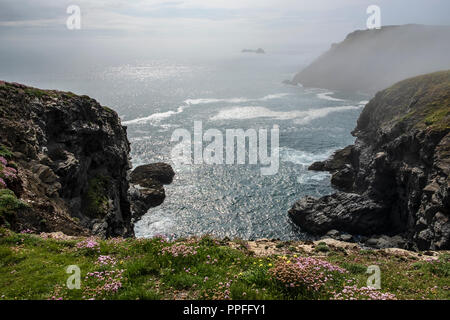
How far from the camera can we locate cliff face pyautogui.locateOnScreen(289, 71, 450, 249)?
132 ft

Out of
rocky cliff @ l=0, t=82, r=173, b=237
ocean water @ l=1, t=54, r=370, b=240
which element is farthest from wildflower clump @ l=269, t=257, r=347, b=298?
ocean water @ l=1, t=54, r=370, b=240

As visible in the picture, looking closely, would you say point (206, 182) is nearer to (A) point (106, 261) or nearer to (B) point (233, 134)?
(B) point (233, 134)

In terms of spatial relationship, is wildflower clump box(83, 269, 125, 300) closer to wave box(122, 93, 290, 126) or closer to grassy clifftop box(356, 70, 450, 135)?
grassy clifftop box(356, 70, 450, 135)

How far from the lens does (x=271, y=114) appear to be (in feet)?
465

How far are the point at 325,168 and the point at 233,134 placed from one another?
1585 inches

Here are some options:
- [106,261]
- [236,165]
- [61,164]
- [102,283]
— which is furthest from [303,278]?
[236,165]

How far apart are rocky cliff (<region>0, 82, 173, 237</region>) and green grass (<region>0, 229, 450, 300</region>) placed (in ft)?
18.3

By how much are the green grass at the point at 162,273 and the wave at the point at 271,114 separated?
11918cm

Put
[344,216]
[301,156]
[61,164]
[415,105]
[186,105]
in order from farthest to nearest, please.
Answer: [186,105] → [301,156] → [415,105] → [344,216] → [61,164]

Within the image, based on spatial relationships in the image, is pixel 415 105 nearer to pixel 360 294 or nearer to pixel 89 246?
pixel 360 294

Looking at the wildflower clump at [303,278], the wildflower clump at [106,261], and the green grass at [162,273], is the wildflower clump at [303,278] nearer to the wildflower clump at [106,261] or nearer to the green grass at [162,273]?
the green grass at [162,273]

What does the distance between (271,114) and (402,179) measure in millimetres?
93084

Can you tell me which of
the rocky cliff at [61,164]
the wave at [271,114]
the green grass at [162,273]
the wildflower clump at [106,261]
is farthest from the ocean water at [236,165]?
the wildflower clump at [106,261]
